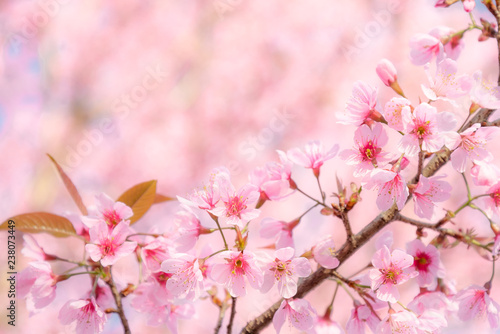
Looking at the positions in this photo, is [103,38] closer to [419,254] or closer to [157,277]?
[157,277]

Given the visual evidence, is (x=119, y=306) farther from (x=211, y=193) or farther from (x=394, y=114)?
(x=394, y=114)

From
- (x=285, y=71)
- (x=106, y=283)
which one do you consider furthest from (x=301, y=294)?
(x=285, y=71)

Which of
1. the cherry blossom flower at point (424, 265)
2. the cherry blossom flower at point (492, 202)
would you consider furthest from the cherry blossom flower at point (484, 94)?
the cherry blossom flower at point (424, 265)

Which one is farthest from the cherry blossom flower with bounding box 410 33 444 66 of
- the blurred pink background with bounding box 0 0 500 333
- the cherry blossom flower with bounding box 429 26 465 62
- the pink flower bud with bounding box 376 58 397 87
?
the blurred pink background with bounding box 0 0 500 333

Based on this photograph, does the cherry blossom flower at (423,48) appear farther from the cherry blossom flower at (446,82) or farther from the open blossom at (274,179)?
the open blossom at (274,179)

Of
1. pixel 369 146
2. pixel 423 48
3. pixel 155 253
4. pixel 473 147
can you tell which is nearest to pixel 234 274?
pixel 155 253

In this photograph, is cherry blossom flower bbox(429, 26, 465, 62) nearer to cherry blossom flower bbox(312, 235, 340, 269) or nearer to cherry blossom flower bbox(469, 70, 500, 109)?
cherry blossom flower bbox(469, 70, 500, 109)
